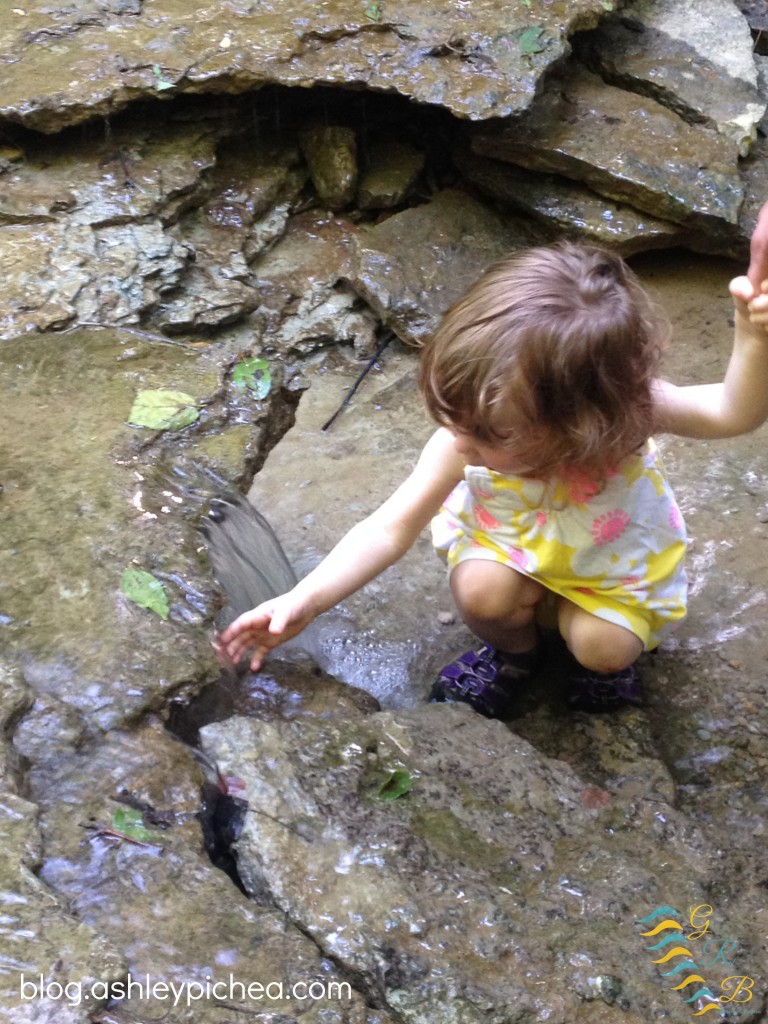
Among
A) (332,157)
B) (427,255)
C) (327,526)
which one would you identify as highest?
(332,157)

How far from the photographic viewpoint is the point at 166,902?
139 cm

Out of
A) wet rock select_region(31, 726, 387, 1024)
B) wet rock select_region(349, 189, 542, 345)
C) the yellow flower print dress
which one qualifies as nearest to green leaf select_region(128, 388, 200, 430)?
the yellow flower print dress

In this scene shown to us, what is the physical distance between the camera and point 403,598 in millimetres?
2799

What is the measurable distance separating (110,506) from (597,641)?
1032mm

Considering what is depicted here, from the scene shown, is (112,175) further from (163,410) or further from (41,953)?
(41,953)

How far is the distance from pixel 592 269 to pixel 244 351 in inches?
47.9

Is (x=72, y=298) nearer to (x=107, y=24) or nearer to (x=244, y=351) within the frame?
(x=244, y=351)

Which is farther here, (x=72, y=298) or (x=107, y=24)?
(x=107, y=24)

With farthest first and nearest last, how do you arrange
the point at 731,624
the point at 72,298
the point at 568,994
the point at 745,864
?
the point at 72,298 → the point at 731,624 → the point at 745,864 → the point at 568,994

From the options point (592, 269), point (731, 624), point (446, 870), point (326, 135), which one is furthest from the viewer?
point (326, 135)

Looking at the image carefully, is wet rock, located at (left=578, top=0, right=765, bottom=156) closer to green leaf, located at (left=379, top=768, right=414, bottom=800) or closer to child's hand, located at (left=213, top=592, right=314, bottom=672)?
child's hand, located at (left=213, top=592, right=314, bottom=672)

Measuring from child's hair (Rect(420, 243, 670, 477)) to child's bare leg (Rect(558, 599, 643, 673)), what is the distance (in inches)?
17.7

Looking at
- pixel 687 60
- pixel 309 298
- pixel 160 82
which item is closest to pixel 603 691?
pixel 309 298

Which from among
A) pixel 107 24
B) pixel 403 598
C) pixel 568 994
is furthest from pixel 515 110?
pixel 568 994
